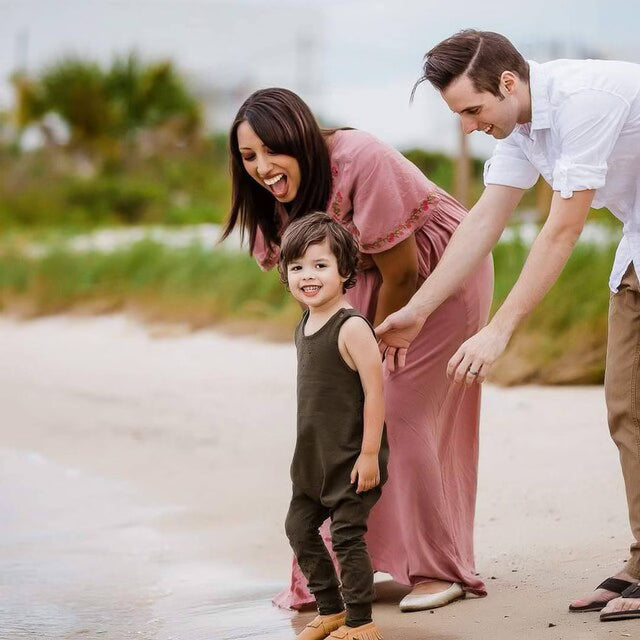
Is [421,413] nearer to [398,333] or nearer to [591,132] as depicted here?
[398,333]

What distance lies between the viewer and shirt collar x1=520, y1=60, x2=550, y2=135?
3.59 meters

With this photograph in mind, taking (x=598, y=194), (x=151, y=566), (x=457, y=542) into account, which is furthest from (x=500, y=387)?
(x=598, y=194)

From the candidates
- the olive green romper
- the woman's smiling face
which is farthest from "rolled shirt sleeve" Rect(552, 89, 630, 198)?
the woman's smiling face

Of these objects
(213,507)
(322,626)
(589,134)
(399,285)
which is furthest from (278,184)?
(213,507)

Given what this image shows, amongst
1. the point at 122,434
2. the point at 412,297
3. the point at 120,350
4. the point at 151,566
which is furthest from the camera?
the point at 120,350

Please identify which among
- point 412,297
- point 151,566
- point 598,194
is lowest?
point 151,566

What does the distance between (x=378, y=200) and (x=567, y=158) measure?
635 millimetres

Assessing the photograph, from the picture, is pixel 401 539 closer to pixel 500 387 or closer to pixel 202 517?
pixel 202 517

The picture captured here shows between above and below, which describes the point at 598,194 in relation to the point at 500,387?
above

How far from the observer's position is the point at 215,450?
760 cm

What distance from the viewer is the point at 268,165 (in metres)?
3.90

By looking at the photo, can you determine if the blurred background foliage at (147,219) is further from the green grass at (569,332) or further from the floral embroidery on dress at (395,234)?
the floral embroidery on dress at (395,234)

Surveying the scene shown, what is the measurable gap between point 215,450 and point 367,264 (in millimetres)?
3646

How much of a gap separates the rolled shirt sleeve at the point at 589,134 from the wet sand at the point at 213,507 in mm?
1222
